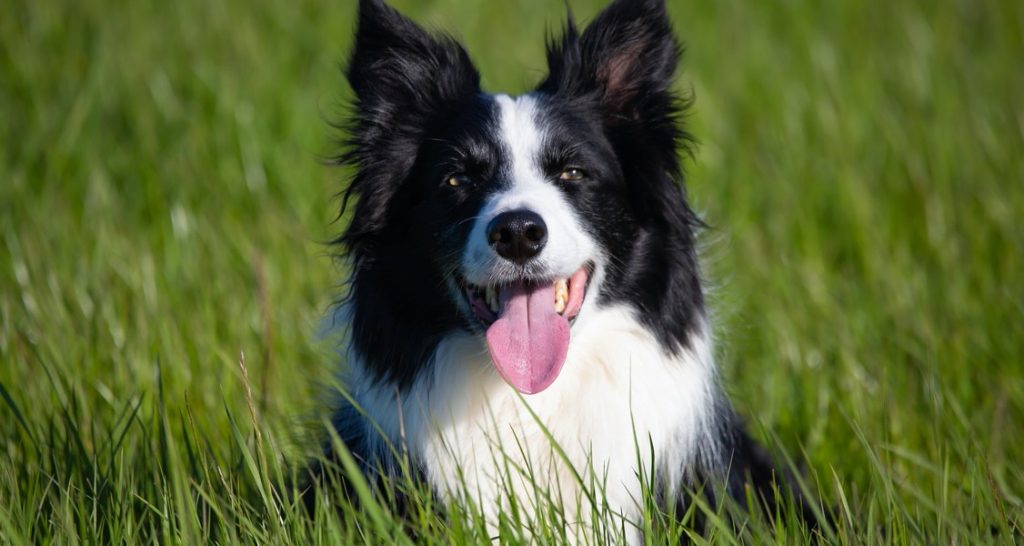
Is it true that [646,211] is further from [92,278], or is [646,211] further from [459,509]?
[92,278]

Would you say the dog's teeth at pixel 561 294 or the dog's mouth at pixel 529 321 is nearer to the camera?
the dog's mouth at pixel 529 321

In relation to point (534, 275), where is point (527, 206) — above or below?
above

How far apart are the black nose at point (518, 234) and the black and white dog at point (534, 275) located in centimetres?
3

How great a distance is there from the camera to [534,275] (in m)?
3.04

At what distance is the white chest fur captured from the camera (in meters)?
3.19

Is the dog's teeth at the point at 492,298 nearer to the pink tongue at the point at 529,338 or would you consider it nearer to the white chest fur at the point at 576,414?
the pink tongue at the point at 529,338

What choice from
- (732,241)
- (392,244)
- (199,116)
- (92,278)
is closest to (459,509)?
(392,244)

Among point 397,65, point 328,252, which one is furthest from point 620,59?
point 328,252

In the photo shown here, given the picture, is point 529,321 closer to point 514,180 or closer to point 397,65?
point 514,180

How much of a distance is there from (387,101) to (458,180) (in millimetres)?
387

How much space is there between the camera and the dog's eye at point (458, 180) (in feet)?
10.7

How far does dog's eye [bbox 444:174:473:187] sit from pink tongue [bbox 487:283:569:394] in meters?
0.37

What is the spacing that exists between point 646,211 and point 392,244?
2.73 ft

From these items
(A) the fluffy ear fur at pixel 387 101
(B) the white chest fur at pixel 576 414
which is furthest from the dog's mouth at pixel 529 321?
(A) the fluffy ear fur at pixel 387 101
